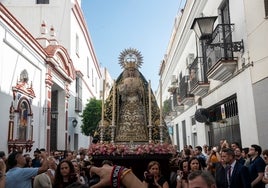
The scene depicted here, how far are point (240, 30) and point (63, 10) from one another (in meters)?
12.9

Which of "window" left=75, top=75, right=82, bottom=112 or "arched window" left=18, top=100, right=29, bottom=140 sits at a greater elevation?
"window" left=75, top=75, right=82, bottom=112

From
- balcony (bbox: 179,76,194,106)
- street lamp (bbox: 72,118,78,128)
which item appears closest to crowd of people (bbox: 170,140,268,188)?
balcony (bbox: 179,76,194,106)

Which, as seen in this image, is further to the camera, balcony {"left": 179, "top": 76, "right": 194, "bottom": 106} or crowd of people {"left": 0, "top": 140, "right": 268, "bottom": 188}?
balcony {"left": 179, "top": 76, "right": 194, "bottom": 106}

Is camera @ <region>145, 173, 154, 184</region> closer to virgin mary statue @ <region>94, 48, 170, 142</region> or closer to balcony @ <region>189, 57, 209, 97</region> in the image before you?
virgin mary statue @ <region>94, 48, 170, 142</region>

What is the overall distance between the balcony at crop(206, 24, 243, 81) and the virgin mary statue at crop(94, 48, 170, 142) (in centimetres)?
208

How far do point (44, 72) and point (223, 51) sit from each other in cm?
768

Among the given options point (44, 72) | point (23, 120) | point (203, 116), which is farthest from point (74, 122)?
point (203, 116)

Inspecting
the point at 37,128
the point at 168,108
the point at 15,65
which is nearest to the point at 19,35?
the point at 15,65

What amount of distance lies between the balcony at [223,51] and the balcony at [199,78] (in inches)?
67.5

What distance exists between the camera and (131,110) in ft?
25.4

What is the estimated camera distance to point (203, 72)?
11.4 metres

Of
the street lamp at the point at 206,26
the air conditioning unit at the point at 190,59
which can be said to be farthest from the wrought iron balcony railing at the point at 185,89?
the street lamp at the point at 206,26

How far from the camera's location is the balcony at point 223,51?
8352mm

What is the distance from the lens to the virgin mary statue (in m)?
7.43
